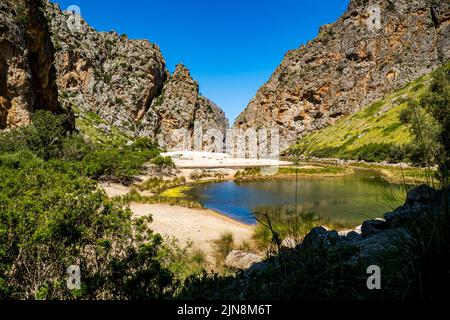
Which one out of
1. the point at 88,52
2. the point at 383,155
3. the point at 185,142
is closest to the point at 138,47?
the point at 88,52

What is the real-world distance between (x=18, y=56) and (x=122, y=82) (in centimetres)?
9968

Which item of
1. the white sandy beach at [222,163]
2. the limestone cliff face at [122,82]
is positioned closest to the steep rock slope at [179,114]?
the limestone cliff face at [122,82]

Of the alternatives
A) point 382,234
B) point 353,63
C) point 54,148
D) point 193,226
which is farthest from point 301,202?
point 353,63

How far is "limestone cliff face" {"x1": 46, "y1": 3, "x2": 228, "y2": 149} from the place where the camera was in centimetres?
11038

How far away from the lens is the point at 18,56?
35.4 meters

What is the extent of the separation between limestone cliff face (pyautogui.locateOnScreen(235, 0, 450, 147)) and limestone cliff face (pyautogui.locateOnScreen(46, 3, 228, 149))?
136 feet

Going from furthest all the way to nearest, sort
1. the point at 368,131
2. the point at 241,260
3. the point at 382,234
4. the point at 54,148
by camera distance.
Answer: the point at 368,131 → the point at 54,148 → the point at 241,260 → the point at 382,234

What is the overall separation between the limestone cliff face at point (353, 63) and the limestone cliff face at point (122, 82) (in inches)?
1638

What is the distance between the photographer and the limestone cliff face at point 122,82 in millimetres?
110375

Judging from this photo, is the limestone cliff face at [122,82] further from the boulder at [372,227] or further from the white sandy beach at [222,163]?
the boulder at [372,227]

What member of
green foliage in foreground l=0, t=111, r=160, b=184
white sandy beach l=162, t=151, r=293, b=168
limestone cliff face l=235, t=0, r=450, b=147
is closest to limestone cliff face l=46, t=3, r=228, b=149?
white sandy beach l=162, t=151, r=293, b=168

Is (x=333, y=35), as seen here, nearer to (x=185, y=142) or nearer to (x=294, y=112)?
(x=294, y=112)

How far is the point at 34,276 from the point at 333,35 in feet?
574

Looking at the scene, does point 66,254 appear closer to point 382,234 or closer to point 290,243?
point 290,243
